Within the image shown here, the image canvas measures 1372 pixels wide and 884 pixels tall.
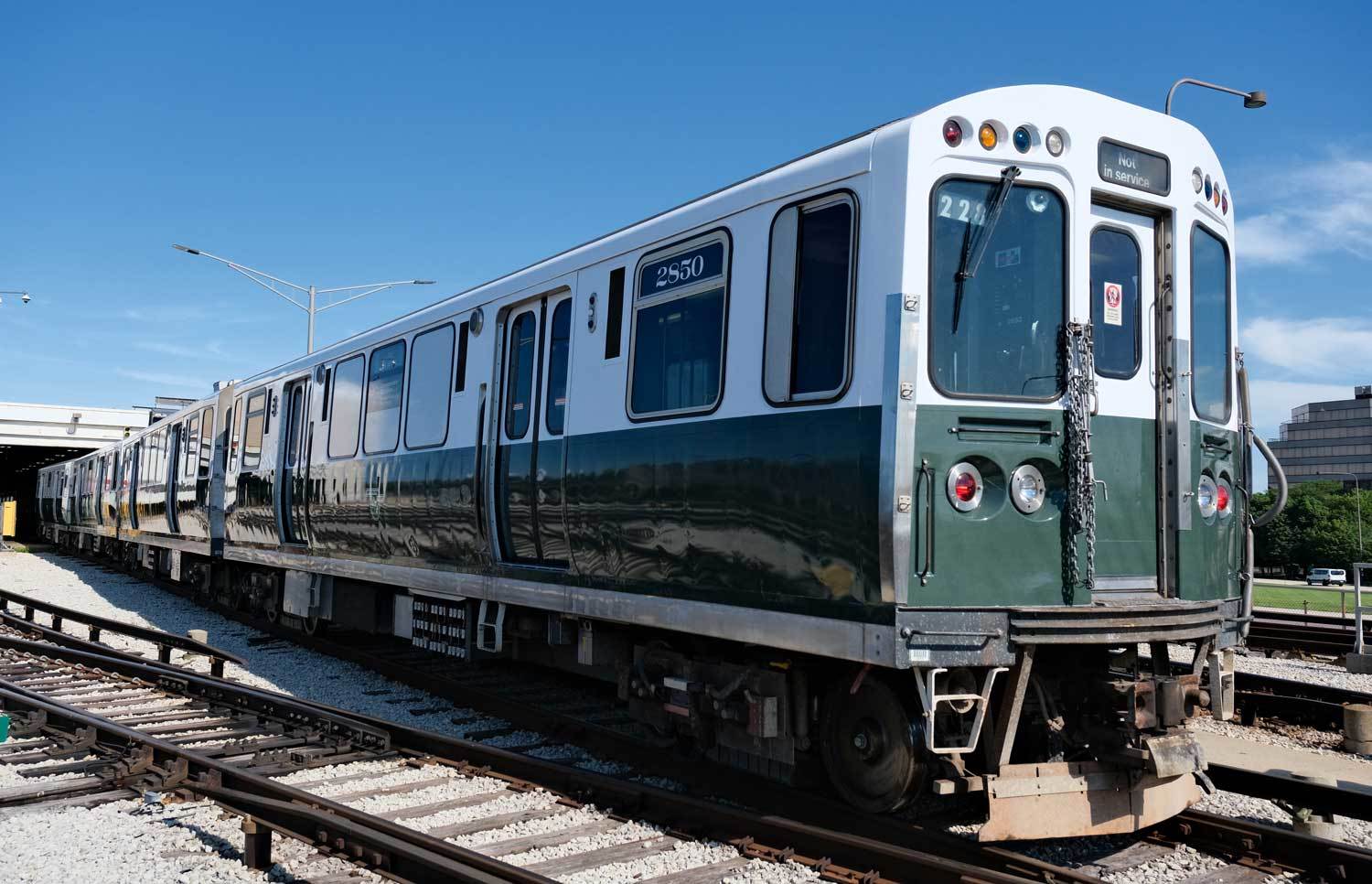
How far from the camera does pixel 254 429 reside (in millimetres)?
14336

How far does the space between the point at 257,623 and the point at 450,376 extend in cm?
791

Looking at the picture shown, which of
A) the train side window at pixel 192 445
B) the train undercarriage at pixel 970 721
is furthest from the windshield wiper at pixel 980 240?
the train side window at pixel 192 445

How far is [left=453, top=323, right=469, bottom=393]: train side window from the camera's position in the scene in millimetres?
8969

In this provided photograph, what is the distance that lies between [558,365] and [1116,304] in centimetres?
384

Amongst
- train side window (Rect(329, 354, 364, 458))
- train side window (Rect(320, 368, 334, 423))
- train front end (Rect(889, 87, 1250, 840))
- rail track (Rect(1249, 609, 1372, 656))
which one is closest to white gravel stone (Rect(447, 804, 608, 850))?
train front end (Rect(889, 87, 1250, 840))

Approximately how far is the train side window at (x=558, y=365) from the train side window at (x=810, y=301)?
7.55 ft

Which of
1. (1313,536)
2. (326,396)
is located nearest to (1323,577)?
(1313,536)

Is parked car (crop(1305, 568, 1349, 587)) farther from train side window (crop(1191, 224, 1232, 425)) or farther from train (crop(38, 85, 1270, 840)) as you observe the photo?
train (crop(38, 85, 1270, 840))

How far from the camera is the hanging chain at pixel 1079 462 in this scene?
5.16m

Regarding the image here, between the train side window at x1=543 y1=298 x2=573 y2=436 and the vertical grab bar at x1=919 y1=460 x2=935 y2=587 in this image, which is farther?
the train side window at x1=543 y1=298 x2=573 y2=436

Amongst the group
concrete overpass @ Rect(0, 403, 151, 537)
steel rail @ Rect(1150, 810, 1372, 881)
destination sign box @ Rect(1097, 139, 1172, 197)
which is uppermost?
concrete overpass @ Rect(0, 403, 151, 537)

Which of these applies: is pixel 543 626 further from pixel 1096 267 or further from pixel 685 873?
pixel 1096 267

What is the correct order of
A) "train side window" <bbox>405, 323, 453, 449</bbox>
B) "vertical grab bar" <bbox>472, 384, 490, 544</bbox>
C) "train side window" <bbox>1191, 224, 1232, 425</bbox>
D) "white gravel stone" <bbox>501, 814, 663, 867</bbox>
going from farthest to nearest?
1. "train side window" <bbox>405, 323, 453, 449</bbox>
2. "vertical grab bar" <bbox>472, 384, 490, 544</bbox>
3. "train side window" <bbox>1191, 224, 1232, 425</bbox>
4. "white gravel stone" <bbox>501, 814, 663, 867</bbox>

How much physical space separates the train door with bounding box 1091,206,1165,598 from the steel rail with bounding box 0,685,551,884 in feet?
10.6
